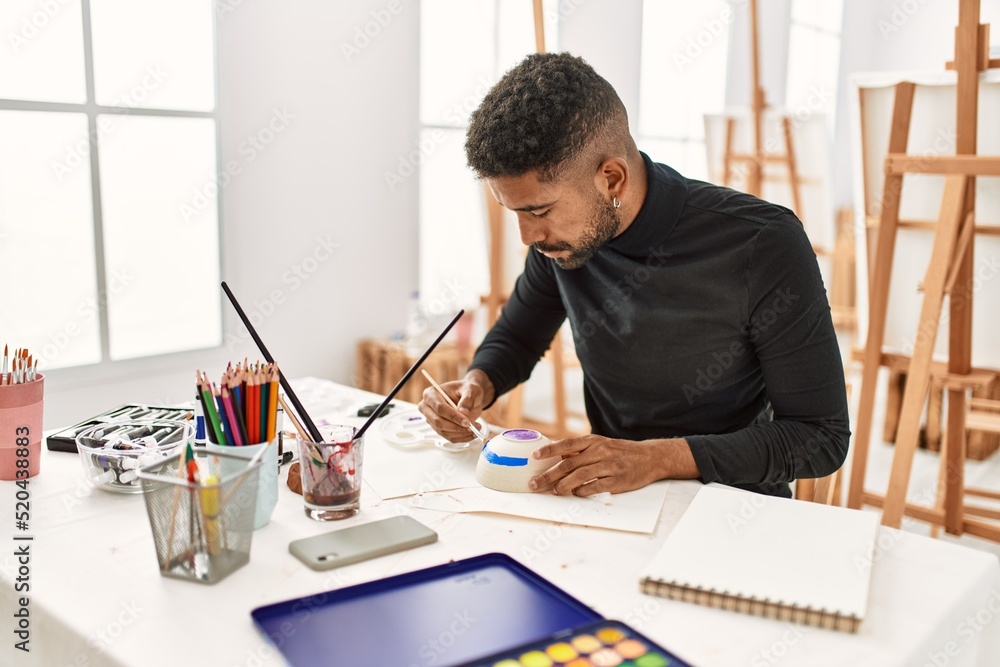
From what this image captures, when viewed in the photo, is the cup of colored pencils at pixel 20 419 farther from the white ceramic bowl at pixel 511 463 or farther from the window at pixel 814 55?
the window at pixel 814 55

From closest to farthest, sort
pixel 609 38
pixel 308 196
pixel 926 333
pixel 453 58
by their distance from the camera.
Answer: pixel 926 333 → pixel 308 196 → pixel 453 58 → pixel 609 38

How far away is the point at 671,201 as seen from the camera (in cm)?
162

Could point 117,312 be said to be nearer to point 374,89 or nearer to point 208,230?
point 208,230

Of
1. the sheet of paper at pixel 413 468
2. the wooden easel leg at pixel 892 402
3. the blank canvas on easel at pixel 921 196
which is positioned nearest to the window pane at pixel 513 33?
the blank canvas on easel at pixel 921 196

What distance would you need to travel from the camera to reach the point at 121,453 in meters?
1.25

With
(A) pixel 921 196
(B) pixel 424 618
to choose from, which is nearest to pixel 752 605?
(B) pixel 424 618

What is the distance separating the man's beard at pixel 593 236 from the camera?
5.05 ft

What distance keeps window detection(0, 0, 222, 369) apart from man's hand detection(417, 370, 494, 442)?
5.27ft

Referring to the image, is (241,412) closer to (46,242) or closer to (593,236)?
(593,236)

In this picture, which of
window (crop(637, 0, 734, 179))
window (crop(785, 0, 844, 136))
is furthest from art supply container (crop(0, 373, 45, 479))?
window (crop(785, 0, 844, 136))

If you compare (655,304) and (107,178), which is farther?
(107,178)

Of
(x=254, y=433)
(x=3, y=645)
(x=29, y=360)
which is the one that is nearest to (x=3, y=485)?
(x=29, y=360)

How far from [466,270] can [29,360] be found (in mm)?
3026

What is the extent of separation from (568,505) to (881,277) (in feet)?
4.99
